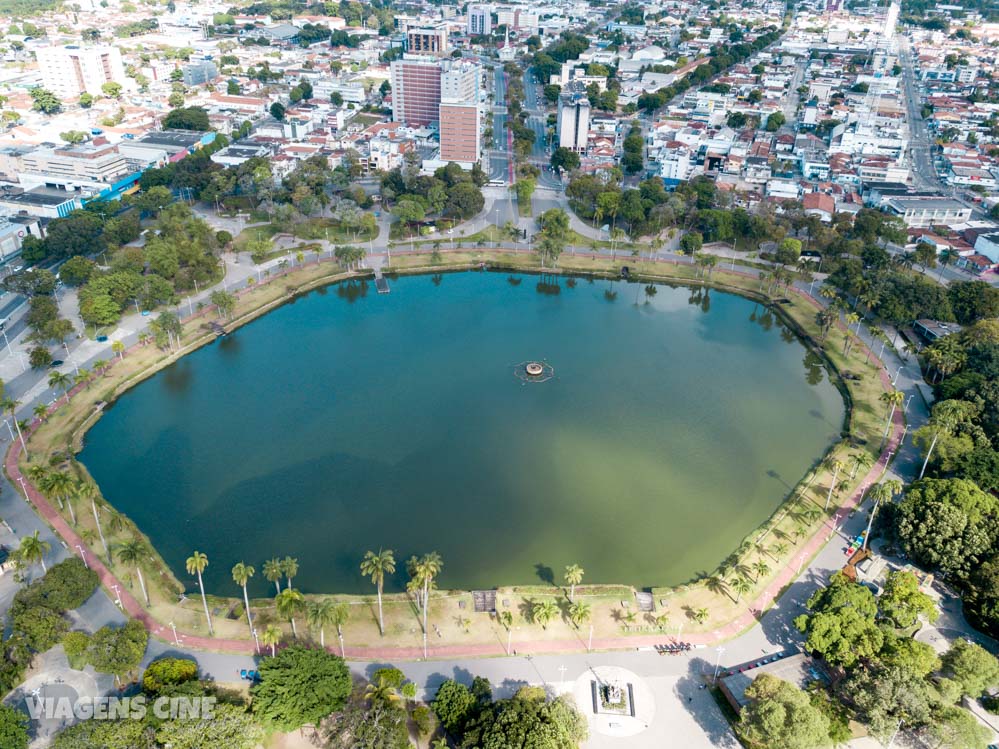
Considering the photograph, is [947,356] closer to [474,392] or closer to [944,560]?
[944,560]

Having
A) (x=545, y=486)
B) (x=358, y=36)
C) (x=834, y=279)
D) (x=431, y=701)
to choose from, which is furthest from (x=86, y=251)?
(x=358, y=36)

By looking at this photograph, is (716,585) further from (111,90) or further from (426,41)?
(111,90)

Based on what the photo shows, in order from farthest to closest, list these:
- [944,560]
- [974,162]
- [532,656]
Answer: [974,162] < [944,560] < [532,656]

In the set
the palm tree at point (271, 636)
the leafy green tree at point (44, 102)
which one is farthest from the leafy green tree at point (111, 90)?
the palm tree at point (271, 636)

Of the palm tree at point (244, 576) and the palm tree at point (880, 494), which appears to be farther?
the palm tree at point (880, 494)

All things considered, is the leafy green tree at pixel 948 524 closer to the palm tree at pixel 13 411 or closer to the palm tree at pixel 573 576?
the palm tree at pixel 573 576

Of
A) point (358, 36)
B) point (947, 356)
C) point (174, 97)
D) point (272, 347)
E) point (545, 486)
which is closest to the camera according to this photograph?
point (545, 486)

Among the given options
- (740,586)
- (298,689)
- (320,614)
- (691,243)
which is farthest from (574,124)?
(298,689)
